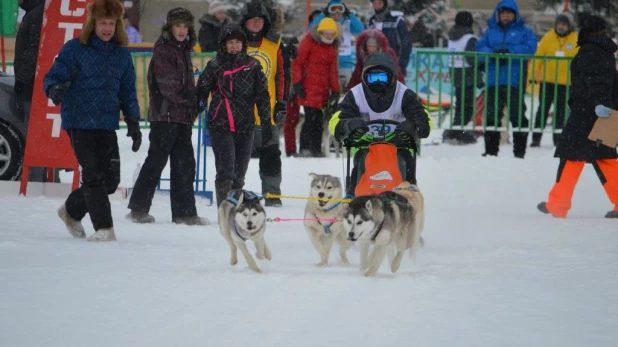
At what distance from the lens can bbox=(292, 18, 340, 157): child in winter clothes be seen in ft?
47.2

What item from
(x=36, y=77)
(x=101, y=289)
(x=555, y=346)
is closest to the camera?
(x=555, y=346)

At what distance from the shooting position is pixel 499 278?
6918 mm

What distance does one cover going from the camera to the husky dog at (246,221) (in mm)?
6867

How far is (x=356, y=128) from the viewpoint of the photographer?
7.85 m

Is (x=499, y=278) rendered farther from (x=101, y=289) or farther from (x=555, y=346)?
(x=101, y=289)

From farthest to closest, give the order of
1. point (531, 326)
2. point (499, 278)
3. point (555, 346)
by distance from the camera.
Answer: point (499, 278), point (531, 326), point (555, 346)

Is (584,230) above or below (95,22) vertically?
below

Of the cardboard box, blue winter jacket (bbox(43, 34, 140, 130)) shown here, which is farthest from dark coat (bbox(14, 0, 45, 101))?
the cardboard box

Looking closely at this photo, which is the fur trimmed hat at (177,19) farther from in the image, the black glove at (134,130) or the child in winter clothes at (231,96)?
the black glove at (134,130)

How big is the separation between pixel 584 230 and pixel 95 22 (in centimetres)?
434

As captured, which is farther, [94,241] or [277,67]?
[277,67]

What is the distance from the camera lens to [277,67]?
1073cm

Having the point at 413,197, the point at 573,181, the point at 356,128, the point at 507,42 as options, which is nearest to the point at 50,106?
the point at 356,128

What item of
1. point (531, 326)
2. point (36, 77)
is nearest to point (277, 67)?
point (36, 77)
